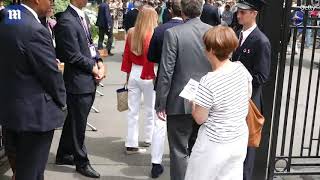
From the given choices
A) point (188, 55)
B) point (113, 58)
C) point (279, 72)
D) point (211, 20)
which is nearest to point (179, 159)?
point (188, 55)

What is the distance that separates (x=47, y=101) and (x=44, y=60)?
0.35 m

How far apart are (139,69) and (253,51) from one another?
5.68 ft

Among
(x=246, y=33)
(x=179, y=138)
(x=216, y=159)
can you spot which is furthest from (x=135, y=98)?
(x=216, y=159)

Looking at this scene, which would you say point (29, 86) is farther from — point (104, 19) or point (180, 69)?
point (104, 19)

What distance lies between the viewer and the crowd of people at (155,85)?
3332mm

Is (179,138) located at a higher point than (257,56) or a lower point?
lower

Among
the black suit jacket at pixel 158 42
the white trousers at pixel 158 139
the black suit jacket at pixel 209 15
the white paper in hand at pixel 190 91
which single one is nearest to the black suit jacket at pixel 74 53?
the black suit jacket at pixel 158 42

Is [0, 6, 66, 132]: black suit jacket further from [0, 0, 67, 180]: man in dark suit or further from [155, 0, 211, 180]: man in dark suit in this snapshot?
[155, 0, 211, 180]: man in dark suit

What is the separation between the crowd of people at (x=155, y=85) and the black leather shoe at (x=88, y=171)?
0.01 metres

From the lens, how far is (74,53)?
4.98 metres

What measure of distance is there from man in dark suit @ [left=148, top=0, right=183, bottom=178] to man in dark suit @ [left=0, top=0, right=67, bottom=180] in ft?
4.40

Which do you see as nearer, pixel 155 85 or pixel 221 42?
pixel 221 42

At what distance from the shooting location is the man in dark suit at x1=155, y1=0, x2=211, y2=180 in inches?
169

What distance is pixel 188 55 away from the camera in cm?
432
